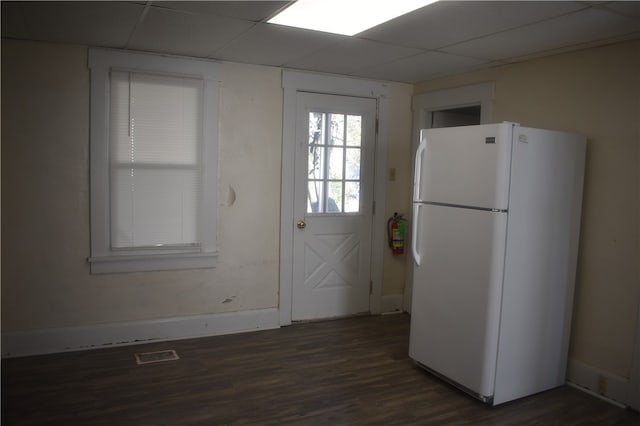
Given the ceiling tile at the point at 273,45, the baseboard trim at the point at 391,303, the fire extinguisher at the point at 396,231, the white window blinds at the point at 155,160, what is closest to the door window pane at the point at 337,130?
the ceiling tile at the point at 273,45

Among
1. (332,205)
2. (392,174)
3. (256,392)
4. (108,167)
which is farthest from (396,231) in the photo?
(108,167)

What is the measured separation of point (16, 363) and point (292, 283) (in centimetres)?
215

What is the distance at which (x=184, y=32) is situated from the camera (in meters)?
3.24

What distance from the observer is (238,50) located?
3.73m

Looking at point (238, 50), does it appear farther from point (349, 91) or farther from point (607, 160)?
point (607, 160)

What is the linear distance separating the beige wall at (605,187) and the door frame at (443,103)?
1.74 feet

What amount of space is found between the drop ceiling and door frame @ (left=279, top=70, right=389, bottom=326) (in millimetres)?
288

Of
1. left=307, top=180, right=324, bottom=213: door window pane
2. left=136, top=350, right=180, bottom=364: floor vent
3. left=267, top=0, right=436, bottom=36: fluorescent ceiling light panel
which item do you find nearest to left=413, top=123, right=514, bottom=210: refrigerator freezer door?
left=267, top=0, right=436, bottom=36: fluorescent ceiling light panel

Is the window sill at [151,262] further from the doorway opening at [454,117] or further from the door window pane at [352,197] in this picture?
the doorway opening at [454,117]

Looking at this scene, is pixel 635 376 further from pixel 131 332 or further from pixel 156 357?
pixel 131 332

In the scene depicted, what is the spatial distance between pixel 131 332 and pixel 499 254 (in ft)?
9.06

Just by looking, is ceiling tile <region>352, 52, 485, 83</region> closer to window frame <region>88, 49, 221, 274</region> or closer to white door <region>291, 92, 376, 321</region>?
white door <region>291, 92, 376, 321</region>

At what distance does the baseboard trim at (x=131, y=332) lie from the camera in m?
3.63

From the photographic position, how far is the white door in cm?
451
